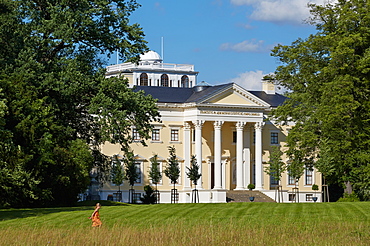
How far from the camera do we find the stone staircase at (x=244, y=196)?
72637mm

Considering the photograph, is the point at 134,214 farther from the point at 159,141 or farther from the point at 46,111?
the point at 159,141

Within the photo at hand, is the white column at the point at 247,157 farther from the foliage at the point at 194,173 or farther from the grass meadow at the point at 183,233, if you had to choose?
the grass meadow at the point at 183,233

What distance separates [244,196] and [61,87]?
36.5m

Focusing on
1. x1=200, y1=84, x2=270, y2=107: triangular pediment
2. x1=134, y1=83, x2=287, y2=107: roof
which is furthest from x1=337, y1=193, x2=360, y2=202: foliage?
x1=134, y1=83, x2=287, y2=107: roof

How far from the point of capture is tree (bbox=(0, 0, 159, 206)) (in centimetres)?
3925

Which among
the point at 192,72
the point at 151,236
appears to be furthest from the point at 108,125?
the point at 192,72

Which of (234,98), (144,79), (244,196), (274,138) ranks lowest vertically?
(244,196)

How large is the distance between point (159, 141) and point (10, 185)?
40.4 metres

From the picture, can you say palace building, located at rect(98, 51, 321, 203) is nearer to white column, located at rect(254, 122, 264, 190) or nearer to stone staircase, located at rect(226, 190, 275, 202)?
white column, located at rect(254, 122, 264, 190)

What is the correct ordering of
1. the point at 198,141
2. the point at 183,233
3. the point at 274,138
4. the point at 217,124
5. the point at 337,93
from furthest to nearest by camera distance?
the point at 274,138 → the point at 217,124 → the point at 198,141 → the point at 337,93 → the point at 183,233

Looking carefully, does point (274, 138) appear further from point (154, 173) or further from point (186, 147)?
point (154, 173)

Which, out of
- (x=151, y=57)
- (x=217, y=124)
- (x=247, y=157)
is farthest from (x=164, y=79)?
(x=217, y=124)

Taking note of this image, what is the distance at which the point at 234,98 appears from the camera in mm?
75938

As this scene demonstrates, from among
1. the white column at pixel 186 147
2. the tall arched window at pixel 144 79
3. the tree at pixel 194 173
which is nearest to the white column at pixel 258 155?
the white column at pixel 186 147
